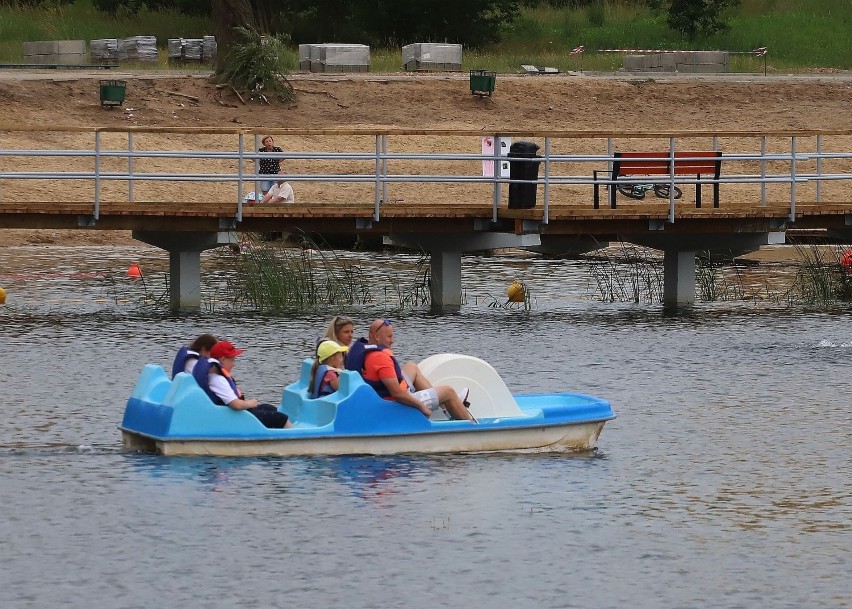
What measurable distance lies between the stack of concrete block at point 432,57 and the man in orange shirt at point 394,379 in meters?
35.6

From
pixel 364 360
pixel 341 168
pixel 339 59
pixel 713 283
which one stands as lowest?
pixel 713 283

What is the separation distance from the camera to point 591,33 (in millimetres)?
58719

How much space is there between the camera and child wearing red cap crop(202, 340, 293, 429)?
15.9 metres

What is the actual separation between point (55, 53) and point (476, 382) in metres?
36.4

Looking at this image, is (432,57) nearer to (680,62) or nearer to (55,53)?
(680,62)

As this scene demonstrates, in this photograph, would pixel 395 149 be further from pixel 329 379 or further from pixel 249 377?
pixel 329 379

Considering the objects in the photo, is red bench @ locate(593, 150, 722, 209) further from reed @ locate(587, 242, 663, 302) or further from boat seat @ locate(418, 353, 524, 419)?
boat seat @ locate(418, 353, 524, 419)

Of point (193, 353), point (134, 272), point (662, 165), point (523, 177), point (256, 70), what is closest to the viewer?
point (193, 353)

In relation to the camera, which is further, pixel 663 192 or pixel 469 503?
pixel 663 192

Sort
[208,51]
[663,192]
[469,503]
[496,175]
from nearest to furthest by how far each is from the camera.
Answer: [469,503]
[496,175]
[663,192]
[208,51]

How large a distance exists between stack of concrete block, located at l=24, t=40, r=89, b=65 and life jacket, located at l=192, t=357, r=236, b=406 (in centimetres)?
3593

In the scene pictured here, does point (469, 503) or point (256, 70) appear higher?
point (256, 70)

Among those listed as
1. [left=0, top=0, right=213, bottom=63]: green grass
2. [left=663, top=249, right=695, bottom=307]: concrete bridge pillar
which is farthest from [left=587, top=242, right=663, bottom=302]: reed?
[left=0, top=0, right=213, bottom=63]: green grass

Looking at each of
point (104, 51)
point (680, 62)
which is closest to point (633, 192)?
point (680, 62)
